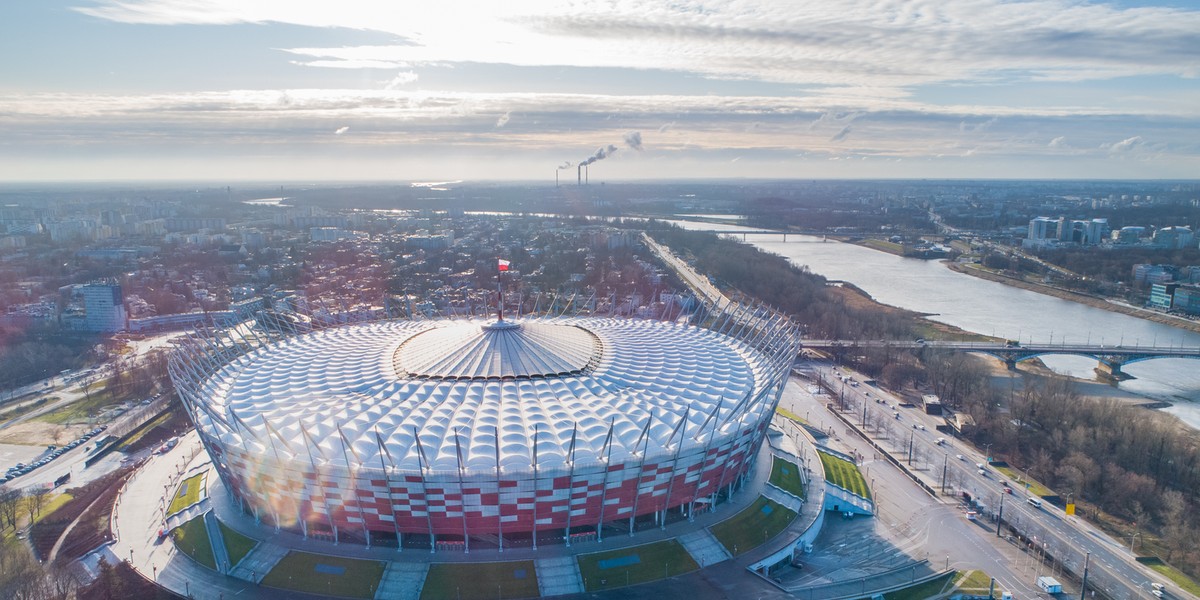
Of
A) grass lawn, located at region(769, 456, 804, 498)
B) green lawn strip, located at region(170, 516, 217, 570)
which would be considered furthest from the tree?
grass lawn, located at region(769, 456, 804, 498)

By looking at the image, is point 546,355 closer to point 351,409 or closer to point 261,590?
point 351,409

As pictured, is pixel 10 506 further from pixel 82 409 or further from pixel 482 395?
pixel 482 395

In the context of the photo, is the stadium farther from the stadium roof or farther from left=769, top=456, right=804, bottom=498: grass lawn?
left=769, top=456, right=804, bottom=498: grass lawn

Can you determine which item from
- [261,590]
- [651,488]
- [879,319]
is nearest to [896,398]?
[879,319]

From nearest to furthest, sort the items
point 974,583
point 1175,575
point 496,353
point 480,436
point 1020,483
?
point 480,436
point 974,583
point 1175,575
point 496,353
point 1020,483

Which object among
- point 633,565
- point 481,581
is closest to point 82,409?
point 481,581

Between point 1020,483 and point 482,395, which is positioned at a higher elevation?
point 482,395
